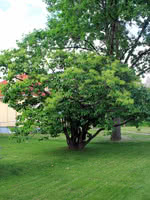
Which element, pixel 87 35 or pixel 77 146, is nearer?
pixel 77 146

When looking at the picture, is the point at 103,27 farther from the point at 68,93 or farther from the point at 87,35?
the point at 68,93

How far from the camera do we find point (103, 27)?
18.7 metres

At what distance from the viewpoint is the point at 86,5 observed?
54.3 feet

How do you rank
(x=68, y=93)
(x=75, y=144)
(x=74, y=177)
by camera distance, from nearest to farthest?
(x=74, y=177), (x=68, y=93), (x=75, y=144)

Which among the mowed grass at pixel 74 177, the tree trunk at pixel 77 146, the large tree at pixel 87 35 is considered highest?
the large tree at pixel 87 35

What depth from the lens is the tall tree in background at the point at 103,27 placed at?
16.2 meters

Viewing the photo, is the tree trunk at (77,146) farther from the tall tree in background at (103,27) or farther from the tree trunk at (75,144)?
the tall tree in background at (103,27)

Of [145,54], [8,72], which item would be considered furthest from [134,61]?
[8,72]

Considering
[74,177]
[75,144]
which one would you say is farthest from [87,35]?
[74,177]

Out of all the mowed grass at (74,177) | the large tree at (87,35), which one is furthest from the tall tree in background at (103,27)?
the mowed grass at (74,177)

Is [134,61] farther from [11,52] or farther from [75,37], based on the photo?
[11,52]

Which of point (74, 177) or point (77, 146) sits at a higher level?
point (77, 146)

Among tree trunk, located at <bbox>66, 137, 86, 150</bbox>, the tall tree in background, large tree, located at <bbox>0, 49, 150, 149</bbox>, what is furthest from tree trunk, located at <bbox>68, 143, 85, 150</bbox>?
the tall tree in background

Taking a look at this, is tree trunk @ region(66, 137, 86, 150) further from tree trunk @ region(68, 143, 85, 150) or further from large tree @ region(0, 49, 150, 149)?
large tree @ region(0, 49, 150, 149)
